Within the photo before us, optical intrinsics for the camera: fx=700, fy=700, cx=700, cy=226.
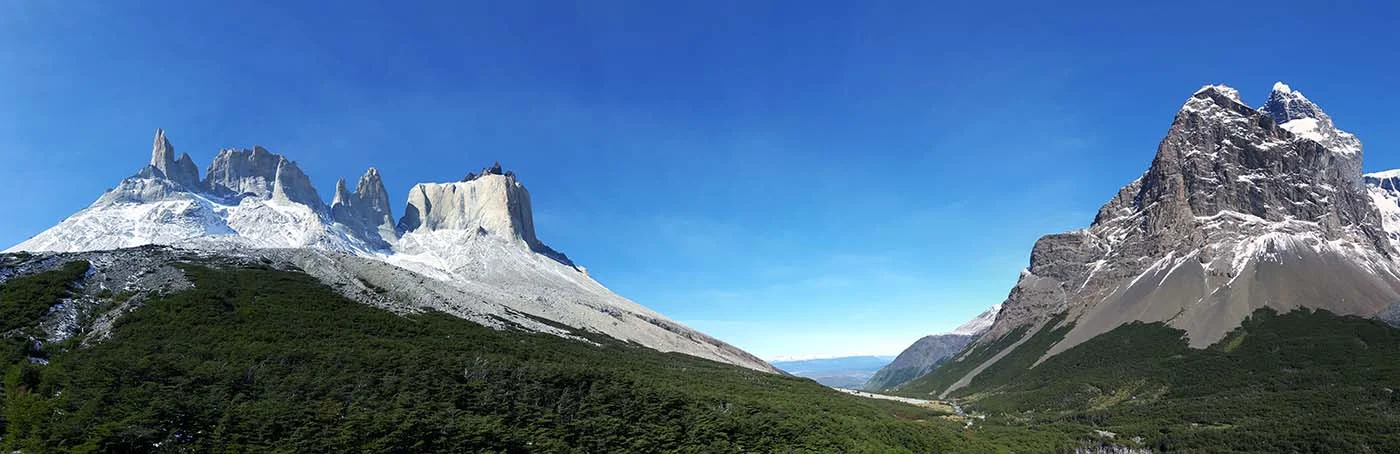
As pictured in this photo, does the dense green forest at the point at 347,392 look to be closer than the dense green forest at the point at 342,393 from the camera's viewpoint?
No

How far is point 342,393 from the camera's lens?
296 ft

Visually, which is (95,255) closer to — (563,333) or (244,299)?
(244,299)

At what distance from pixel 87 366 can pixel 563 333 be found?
116755 millimetres

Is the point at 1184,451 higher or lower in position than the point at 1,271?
lower

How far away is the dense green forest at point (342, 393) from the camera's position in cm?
7500

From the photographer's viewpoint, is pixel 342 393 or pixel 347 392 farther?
pixel 347 392

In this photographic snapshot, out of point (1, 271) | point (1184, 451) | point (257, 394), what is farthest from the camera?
point (1184, 451)

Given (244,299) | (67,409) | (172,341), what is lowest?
(67,409)

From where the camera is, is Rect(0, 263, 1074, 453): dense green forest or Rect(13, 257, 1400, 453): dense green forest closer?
Rect(0, 263, 1074, 453): dense green forest

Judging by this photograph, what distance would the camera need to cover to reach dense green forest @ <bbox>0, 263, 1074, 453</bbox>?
2953 inches

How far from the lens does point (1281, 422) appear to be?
19512cm

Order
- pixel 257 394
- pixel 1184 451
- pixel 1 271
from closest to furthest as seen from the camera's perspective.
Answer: pixel 257 394 → pixel 1 271 → pixel 1184 451

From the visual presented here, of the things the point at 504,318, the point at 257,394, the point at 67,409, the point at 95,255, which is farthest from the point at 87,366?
the point at 504,318

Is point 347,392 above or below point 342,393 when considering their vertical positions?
above
